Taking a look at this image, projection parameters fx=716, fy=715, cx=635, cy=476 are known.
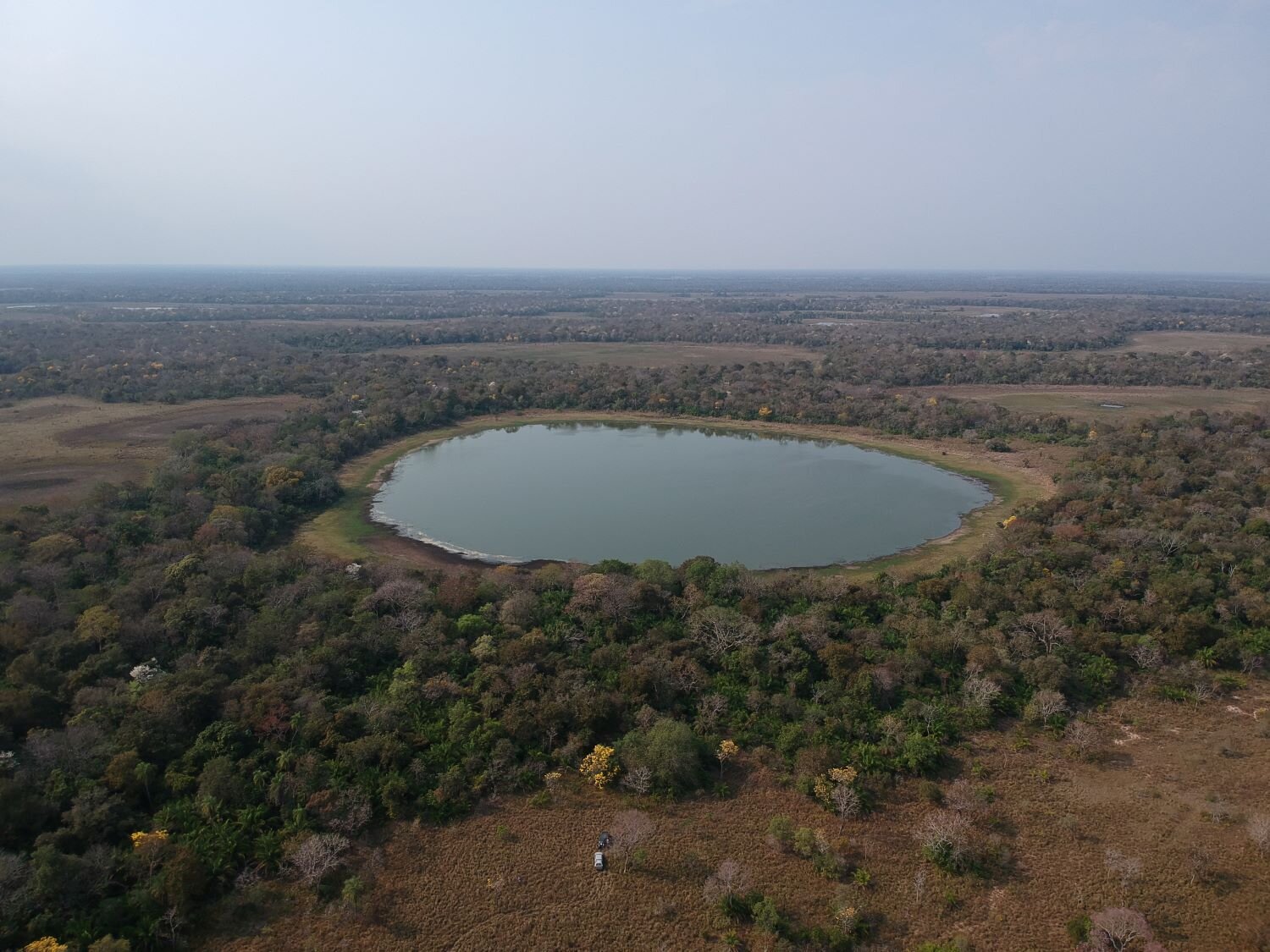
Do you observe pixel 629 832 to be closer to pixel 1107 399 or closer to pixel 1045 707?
pixel 1045 707

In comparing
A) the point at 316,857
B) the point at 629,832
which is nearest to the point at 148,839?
the point at 316,857

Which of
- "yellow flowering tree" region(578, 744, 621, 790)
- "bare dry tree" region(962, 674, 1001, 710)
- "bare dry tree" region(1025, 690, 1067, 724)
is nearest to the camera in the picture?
"yellow flowering tree" region(578, 744, 621, 790)

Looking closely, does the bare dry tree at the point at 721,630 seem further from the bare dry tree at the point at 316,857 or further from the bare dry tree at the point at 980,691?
the bare dry tree at the point at 316,857

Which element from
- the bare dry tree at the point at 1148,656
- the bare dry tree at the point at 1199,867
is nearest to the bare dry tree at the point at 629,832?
the bare dry tree at the point at 1199,867

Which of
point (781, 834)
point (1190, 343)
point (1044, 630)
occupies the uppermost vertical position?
point (1190, 343)

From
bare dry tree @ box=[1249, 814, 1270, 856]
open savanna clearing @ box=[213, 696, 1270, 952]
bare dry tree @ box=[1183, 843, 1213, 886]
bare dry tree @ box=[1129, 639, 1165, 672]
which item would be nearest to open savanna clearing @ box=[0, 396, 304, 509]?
open savanna clearing @ box=[213, 696, 1270, 952]

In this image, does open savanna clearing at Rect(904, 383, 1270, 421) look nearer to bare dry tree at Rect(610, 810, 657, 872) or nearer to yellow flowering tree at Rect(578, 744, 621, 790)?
yellow flowering tree at Rect(578, 744, 621, 790)

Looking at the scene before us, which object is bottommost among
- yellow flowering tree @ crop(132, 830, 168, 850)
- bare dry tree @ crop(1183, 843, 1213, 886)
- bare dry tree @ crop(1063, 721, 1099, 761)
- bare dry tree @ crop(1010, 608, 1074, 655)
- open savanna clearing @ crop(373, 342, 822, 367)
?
bare dry tree @ crop(1183, 843, 1213, 886)
